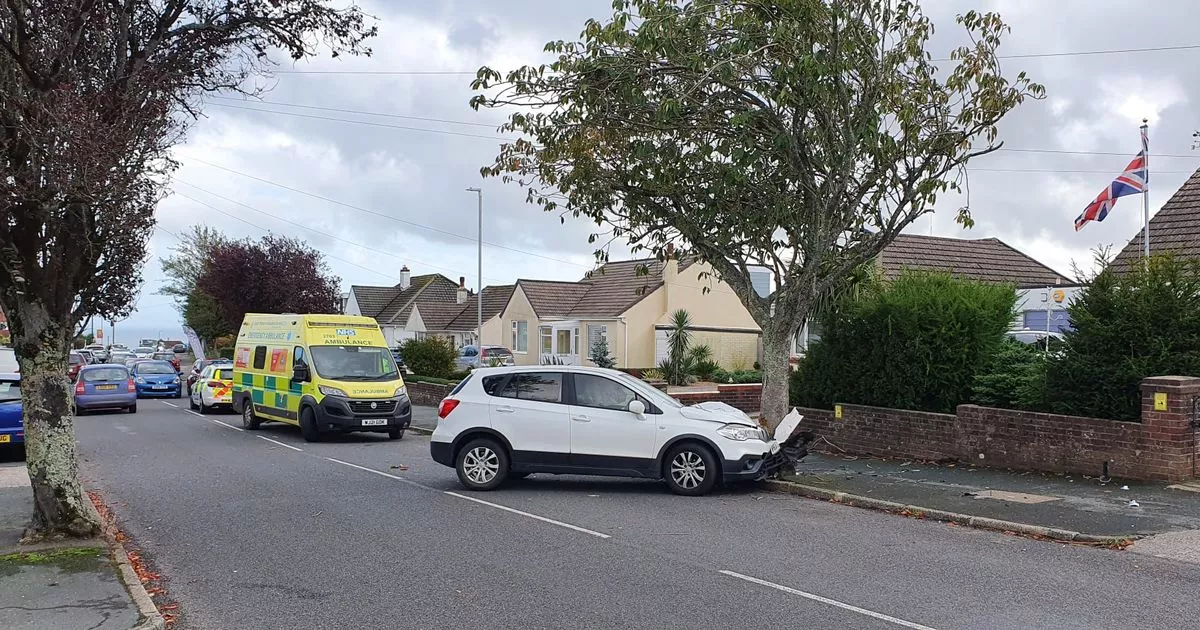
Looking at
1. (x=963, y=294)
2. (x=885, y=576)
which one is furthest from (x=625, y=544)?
(x=963, y=294)

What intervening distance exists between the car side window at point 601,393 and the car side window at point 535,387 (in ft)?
0.86

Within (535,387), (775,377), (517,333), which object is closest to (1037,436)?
(775,377)

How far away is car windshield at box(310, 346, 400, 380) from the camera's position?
1942cm

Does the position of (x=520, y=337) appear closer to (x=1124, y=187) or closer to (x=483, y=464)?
(x=1124, y=187)

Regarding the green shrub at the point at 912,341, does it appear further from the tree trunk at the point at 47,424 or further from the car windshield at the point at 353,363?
the tree trunk at the point at 47,424

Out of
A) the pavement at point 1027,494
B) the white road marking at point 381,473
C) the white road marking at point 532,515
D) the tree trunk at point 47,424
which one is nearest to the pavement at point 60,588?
the tree trunk at point 47,424

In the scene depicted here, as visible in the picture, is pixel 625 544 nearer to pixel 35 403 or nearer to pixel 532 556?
pixel 532 556

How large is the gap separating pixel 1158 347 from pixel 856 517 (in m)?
4.97

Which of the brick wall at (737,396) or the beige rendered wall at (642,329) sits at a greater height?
the beige rendered wall at (642,329)

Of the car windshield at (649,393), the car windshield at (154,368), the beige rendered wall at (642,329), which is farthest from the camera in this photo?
the beige rendered wall at (642,329)

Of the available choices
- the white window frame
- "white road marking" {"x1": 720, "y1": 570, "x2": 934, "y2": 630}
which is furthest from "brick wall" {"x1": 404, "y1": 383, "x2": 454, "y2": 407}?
"white road marking" {"x1": 720, "y1": 570, "x2": 934, "y2": 630}

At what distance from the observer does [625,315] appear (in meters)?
41.8

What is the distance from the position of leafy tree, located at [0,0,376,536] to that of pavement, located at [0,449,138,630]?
60 cm

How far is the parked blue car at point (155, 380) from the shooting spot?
3688cm
